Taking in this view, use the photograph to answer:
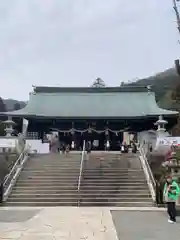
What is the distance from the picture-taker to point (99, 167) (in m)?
24.1

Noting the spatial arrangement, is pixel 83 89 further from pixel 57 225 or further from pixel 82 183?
pixel 57 225

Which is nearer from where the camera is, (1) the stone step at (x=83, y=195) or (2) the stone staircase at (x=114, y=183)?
(2) the stone staircase at (x=114, y=183)

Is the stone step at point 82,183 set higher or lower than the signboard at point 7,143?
lower

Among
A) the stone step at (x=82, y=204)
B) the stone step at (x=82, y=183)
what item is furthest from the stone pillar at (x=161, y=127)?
the stone step at (x=82, y=204)

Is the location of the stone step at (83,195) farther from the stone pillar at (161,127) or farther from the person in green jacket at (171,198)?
the stone pillar at (161,127)

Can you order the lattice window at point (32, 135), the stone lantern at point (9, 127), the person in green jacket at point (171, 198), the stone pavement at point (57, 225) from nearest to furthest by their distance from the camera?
1. the stone pavement at point (57, 225)
2. the person in green jacket at point (171, 198)
3. the stone lantern at point (9, 127)
4. the lattice window at point (32, 135)

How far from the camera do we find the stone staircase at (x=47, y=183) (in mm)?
18942

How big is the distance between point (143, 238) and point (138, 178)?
12094 millimetres

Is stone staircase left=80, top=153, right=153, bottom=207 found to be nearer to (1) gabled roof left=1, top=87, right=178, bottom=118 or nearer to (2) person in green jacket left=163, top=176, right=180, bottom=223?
(2) person in green jacket left=163, top=176, right=180, bottom=223

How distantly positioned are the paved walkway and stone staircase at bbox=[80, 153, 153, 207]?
2.88 metres

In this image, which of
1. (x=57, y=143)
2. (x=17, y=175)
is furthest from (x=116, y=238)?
(x=57, y=143)

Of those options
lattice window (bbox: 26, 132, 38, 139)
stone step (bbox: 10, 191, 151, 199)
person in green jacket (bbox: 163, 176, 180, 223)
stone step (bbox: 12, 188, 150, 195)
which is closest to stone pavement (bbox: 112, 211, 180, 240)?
person in green jacket (bbox: 163, 176, 180, 223)

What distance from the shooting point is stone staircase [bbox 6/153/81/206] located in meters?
18.9

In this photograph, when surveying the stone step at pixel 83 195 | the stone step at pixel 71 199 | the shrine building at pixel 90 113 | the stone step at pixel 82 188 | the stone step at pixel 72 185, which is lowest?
the stone step at pixel 71 199
